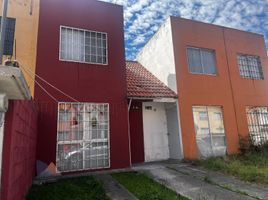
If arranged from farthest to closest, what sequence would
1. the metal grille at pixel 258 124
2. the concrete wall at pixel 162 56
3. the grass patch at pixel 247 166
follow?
the metal grille at pixel 258 124
the concrete wall at pixel 162 56
the grass patch at pixel 247 166

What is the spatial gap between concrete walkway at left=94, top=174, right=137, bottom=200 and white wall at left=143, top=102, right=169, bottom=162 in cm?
368

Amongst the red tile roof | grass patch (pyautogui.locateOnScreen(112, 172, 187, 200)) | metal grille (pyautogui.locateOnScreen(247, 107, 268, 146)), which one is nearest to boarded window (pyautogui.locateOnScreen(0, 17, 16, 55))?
the red tile roof

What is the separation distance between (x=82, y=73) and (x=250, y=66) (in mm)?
10511

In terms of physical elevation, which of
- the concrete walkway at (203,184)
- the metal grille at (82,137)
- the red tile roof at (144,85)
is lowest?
the concrete walkway at (203,184)

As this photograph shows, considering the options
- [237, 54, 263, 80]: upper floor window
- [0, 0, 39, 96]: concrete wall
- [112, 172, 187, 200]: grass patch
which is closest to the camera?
[112, 172, 187, 200]: grass patch

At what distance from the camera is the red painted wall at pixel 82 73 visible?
8008mm

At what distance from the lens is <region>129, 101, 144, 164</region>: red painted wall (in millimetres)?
10523

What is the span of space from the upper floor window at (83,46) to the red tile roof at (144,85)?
1.98m

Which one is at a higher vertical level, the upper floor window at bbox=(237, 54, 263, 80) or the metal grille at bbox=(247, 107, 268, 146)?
the upper floor window at bbox=(237, 54, 263, 80)

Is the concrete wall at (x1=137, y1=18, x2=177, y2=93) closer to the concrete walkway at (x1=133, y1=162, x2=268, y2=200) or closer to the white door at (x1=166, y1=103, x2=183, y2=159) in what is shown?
the white door at (x1=166, y1=103, x2=183, y2=159)

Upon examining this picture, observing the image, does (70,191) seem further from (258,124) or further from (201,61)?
(258,124)

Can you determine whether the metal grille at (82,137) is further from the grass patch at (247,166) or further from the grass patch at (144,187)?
the grass patch at (247,166)

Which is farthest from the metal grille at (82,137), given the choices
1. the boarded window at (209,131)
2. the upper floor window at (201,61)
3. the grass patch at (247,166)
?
the upper floor window at (201,61)

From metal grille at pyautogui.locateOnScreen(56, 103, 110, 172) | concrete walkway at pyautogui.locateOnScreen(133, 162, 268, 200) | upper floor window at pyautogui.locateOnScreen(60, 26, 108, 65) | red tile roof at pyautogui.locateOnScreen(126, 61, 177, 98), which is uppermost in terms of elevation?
upper floor window at pyautogui.locateOnScreen(60, 26, 108, 65)
